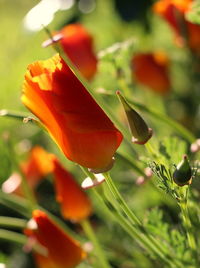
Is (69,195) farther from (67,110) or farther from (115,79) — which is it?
(67,110)

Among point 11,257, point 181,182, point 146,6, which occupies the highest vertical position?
point 181,182

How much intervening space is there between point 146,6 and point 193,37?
205 mm

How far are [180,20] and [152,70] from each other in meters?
0.25

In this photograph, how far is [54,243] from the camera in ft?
2.65

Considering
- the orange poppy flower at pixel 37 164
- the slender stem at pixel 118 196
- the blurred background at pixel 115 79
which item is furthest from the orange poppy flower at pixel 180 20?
the slender stem at pixel 118 196

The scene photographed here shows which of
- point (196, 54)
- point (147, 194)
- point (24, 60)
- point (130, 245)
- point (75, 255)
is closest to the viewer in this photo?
point (75, 255)

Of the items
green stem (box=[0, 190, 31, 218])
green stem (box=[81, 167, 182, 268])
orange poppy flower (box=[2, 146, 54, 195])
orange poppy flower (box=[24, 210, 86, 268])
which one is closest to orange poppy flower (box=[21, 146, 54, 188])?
orange poppy flower (box=[2, 146, 54, 195])

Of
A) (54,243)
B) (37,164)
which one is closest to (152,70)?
(37,164)

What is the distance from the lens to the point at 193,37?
1.15 m

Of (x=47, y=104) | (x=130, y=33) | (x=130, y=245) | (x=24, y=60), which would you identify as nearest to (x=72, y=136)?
(x=47, y=104)

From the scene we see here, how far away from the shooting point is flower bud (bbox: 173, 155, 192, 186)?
0.54 metres

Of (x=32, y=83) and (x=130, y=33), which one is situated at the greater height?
(x=32, y=83)

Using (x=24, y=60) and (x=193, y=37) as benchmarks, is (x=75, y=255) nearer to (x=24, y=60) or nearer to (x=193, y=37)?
(x=193, y=37)

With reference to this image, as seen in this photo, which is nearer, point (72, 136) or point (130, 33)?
point (72, 136)
